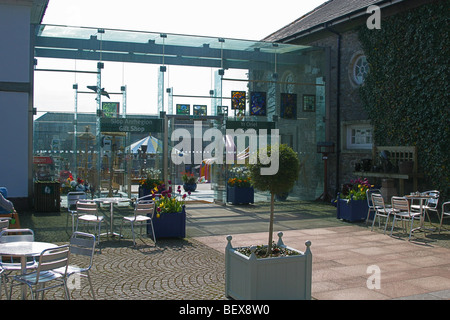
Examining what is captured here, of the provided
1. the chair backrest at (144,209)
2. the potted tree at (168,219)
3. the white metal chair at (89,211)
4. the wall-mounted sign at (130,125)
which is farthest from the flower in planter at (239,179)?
the white metal chair at (89,211)

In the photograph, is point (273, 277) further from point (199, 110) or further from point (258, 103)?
point (258, 103)

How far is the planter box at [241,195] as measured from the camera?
1502 centimetres

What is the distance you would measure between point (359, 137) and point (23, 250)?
12579 millimetres

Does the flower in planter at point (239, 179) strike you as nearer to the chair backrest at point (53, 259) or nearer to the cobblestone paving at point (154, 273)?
the cobblestone paving at point (154, 273)

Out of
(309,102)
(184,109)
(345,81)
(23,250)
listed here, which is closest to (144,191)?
(184,109)

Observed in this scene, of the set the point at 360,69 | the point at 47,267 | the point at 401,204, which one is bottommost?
the point at 47,267

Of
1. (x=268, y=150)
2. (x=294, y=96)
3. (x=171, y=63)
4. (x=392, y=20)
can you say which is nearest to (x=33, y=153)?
(x=171, y=63)

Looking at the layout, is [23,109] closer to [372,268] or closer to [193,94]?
[193,94]

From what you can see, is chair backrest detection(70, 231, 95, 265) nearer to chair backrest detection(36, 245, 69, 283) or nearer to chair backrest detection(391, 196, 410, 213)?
chair backrest detection(36, 245, 69, 283)

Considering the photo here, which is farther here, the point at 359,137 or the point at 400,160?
Result: the point at 359,137

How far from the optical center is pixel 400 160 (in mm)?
13336

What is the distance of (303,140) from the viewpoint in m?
16.6

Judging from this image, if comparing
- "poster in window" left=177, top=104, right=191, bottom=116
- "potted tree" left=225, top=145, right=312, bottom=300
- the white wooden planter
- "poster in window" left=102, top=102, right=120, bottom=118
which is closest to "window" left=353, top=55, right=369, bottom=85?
"poster in window" left=177, top=104, right=191, bottom=116
